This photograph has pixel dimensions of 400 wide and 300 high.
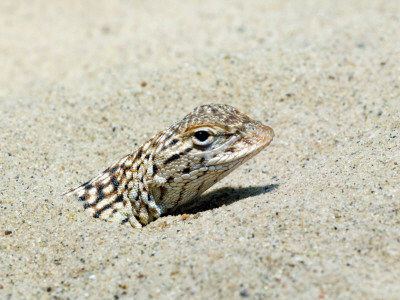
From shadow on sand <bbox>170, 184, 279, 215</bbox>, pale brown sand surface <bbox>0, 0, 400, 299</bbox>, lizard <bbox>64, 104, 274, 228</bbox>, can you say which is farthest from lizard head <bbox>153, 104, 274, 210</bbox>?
shadow on sand <bbox>170, 184, 279, 215</bbox>

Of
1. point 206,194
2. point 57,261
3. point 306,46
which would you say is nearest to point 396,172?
point 206,194

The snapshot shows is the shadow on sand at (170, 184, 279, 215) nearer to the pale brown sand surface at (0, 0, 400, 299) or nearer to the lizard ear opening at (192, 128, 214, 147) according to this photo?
the pale brown sand surface at (0, 0, 400, 299)

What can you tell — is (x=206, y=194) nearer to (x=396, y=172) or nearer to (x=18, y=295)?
(x=396, y=172)

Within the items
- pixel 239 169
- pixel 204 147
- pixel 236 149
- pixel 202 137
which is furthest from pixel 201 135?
pixel 239 169

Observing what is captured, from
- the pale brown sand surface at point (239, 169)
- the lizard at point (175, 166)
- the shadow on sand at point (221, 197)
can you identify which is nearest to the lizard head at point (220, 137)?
the lizard at point (175, 166)

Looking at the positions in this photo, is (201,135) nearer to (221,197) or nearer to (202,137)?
(202,137)

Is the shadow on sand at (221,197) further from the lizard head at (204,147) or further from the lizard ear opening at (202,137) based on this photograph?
the lizard ear opening at (202,137)

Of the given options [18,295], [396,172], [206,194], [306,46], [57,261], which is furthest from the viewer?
[306,46]
